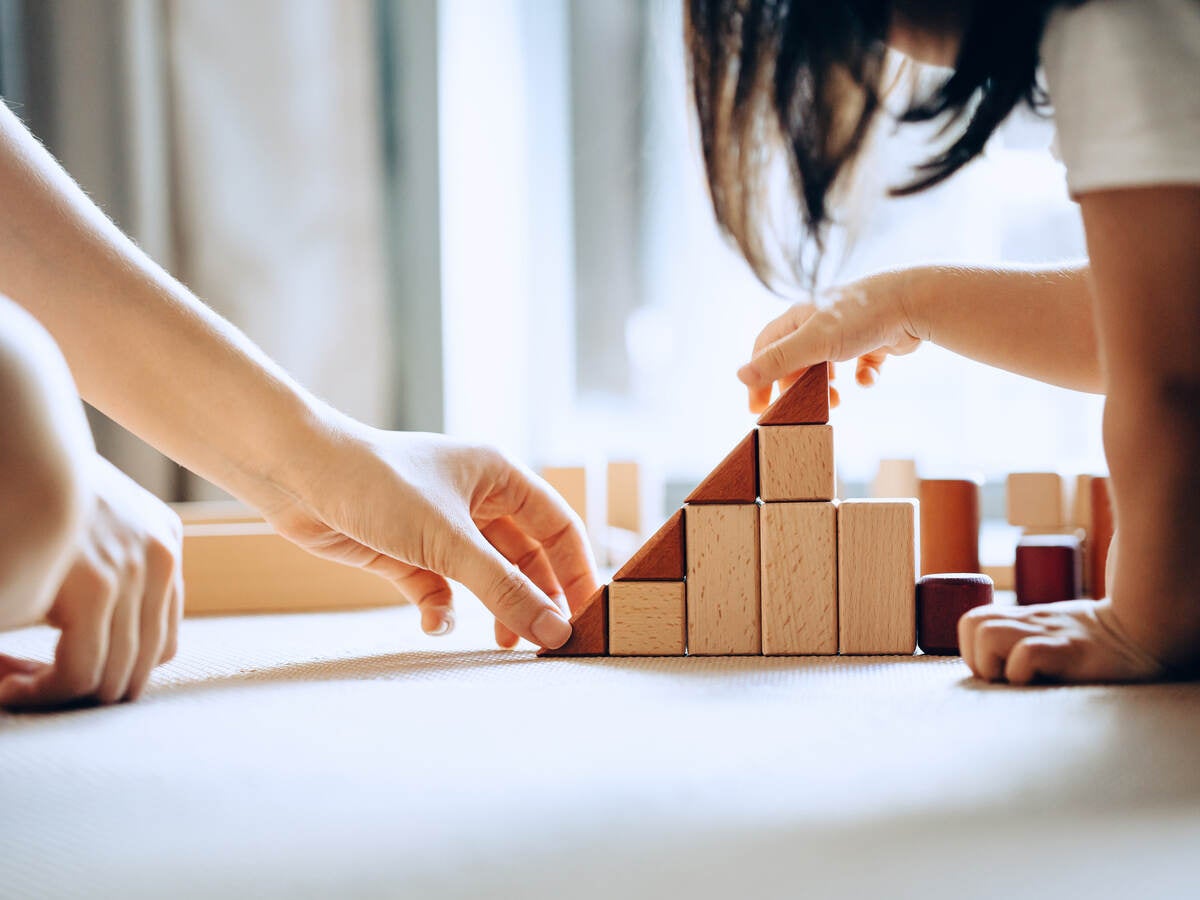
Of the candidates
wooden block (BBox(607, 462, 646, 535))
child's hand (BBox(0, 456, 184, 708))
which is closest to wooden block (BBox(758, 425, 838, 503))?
child's hand (BBox(0, 456, 184, 708))

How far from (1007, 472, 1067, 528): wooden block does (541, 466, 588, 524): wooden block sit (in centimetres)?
46

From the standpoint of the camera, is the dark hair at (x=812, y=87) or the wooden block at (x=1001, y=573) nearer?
the dark hair at (x=812, y=87)

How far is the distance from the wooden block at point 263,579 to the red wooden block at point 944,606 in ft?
1.88

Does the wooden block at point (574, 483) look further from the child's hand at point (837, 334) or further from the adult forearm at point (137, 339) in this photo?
the adult forearm at point (137, 339)

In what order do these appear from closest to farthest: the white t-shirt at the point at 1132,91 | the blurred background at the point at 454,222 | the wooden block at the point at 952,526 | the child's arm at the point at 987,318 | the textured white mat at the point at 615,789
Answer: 1. the textured white mat at the point at 615,789
2. the white t-shirt at the point at 1132,91
3. the child's arm at the point at 987,318
4. the wooden block at the point at 952,526
5. the blurred background at the point at 454,222

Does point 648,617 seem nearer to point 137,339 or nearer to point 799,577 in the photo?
point 799,577

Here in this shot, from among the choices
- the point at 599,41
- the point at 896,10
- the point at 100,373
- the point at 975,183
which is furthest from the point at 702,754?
the point at 599,41

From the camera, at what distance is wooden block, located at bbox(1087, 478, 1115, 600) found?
1.03m

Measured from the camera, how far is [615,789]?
439 mm

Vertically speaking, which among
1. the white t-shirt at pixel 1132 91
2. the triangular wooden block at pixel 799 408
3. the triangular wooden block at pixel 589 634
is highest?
the white t-shirt at pixel 1132 91

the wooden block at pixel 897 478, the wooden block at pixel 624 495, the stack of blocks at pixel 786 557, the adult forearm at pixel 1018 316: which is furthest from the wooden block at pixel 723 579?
the wooden block at pixel 624 495

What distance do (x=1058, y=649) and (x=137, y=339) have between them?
2.01ft

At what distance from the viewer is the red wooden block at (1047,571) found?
3.03ft

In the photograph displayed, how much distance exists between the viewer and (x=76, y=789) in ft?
1.52
